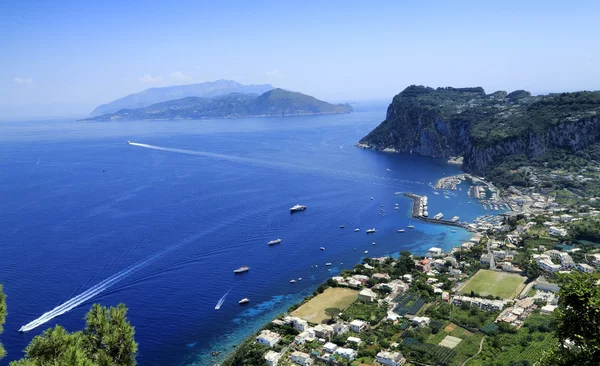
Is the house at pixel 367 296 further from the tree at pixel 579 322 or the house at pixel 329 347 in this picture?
the tree at pixel 579 322

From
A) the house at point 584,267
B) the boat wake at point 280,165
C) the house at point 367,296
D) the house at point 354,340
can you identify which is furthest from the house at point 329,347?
the boat wake at point 280,165

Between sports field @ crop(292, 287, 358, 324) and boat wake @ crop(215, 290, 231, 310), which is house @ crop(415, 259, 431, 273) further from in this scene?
boat wake @ crop(215, 290, 231, 310)

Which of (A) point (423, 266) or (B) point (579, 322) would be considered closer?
(B) point (579, 322)

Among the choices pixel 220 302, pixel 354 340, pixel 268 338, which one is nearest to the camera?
pixel 354 340

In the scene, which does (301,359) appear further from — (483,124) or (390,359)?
(483,124)

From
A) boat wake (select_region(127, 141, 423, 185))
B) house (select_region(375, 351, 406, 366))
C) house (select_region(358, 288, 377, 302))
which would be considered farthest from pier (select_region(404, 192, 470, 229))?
house (select_region(375, 351, 406, 366))

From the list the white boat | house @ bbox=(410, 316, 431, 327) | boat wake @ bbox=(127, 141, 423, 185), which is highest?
boat wake @ bbox=(127, 141, 423, 185)

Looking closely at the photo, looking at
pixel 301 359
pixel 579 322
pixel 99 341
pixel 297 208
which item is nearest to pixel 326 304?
pixel 301 359
